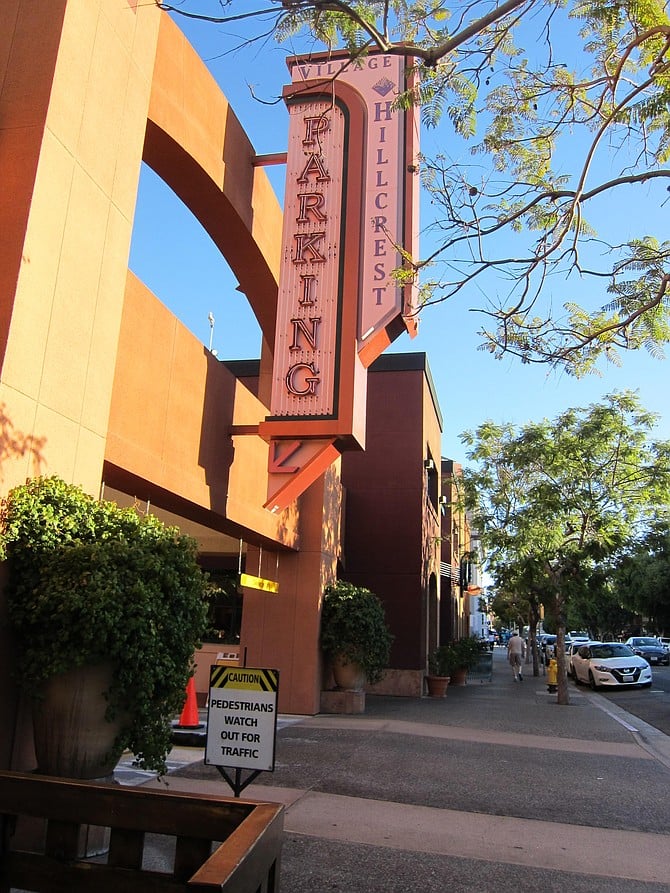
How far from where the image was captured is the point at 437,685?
18.5 meters

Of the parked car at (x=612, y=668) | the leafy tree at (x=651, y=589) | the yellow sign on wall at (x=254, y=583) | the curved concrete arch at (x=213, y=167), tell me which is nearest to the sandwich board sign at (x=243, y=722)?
the yellow sign on wall at (x=254, y=583)

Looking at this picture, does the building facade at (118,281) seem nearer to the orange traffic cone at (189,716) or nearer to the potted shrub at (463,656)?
the orange traffic cone at (189,716)

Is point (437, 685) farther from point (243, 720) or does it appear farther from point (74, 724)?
point (74, 724)

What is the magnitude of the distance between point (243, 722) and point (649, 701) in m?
17.5

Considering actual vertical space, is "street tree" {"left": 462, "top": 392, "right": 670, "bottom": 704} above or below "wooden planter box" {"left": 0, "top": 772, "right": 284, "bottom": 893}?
above

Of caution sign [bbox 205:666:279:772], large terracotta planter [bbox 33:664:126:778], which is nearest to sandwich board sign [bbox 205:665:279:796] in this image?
caution sign [bbox 205:666:279:772]

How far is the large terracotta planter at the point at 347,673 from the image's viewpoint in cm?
1435

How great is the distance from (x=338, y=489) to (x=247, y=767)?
11.3m

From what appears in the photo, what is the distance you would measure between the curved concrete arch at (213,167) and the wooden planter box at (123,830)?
7.34 meters

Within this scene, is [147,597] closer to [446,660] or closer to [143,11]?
[143,11]

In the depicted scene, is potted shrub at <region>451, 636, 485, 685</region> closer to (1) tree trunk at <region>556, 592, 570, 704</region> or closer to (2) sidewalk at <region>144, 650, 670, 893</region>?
(1) tree trunk at <region>556, 592, 570, 704</region>

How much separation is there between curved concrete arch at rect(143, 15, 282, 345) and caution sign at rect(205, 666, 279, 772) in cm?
625

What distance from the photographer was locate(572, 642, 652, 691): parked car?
22828 millimetres

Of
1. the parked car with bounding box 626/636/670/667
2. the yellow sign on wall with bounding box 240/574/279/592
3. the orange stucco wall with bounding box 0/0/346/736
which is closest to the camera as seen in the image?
the orange stucco wall with bounding box 0/0/346/736
